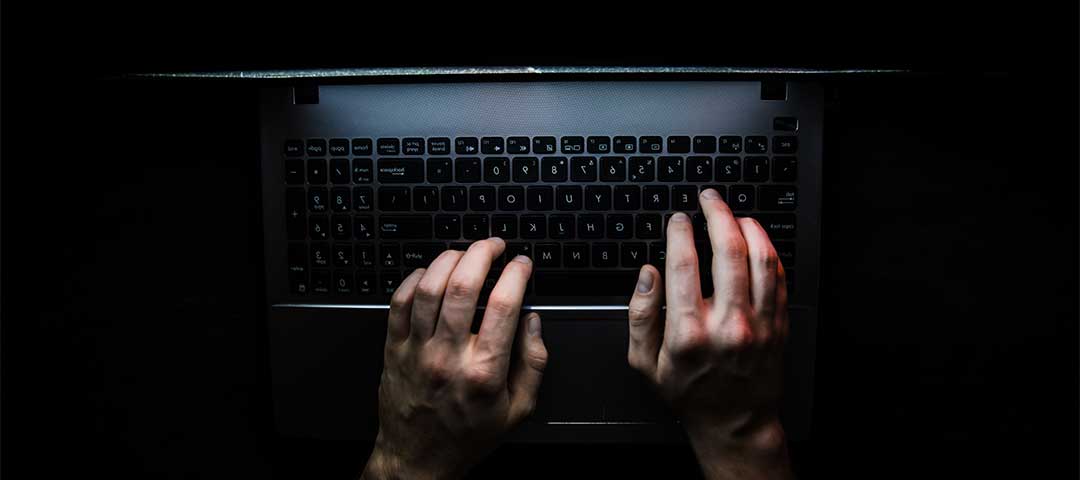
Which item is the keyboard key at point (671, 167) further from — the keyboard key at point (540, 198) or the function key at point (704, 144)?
the keyboard key at point (540, 198)

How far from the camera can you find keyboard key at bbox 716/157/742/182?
59cm

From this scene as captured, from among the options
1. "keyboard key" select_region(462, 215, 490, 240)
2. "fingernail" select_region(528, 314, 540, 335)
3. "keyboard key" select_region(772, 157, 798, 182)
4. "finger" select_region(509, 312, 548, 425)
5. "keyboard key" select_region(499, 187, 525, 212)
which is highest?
"keyboard key" select_region(772, 157, 798, 182)

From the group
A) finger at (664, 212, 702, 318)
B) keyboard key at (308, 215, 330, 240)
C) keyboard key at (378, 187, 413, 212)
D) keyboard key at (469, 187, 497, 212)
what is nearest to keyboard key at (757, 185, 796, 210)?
finger at (664, 212, 702, 318)

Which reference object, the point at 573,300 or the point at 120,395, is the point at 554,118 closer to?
the point at 573,300

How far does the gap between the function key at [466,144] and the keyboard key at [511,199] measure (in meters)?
0.06

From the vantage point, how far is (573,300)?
1.98ft

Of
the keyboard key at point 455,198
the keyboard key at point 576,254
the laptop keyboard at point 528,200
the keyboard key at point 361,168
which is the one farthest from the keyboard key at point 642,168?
the keyboard key at point 361,168

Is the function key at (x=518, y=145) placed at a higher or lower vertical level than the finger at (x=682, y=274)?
higher

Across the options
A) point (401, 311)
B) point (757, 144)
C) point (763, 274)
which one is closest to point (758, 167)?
point (757, 144)

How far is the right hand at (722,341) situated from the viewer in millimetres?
540

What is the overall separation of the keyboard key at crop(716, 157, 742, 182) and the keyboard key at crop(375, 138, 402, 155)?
15.0 inches

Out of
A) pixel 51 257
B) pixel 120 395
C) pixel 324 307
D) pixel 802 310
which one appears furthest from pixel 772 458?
pixel 51 257

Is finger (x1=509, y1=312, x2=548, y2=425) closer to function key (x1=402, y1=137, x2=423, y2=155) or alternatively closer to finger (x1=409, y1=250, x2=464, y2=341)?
finger (x1=409, y1=250, x2=464, y2=341)

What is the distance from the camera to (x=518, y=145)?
0.59 m
